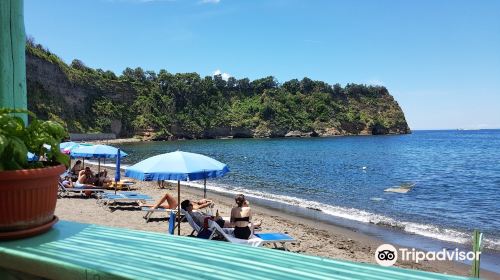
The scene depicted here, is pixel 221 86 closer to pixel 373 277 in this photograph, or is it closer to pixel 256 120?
pixel 256 120

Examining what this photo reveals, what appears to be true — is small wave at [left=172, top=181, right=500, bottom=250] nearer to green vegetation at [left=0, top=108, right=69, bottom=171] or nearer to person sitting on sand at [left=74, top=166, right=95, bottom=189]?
person sitting on sand at [left=74, top=166, right=95, bottom=189]

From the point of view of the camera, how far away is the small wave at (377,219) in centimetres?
1329

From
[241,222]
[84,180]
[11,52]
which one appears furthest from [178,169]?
[84,180]

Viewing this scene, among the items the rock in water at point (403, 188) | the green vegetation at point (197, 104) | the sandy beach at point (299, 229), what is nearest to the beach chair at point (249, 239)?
the sandy beach at point (299, 229)

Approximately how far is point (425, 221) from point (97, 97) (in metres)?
98.2

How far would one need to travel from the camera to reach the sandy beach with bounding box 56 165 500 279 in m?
10.4

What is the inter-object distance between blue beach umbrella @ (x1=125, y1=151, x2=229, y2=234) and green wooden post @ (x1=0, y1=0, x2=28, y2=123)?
6.03 meters

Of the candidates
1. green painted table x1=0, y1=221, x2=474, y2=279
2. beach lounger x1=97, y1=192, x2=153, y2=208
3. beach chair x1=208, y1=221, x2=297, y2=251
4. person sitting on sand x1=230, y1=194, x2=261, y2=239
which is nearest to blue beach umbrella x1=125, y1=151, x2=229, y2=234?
person sitting on sand x1=230, y1=194, x2=261, y2=239

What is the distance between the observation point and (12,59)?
2377mm

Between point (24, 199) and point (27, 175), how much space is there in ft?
0.36

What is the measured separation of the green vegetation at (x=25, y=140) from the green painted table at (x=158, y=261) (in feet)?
1.21

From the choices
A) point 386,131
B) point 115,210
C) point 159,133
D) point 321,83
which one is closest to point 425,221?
point 115,210

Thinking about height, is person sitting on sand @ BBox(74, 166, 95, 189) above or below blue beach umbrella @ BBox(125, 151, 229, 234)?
below

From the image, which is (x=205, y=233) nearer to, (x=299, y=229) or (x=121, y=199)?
(x=299, y=229)
